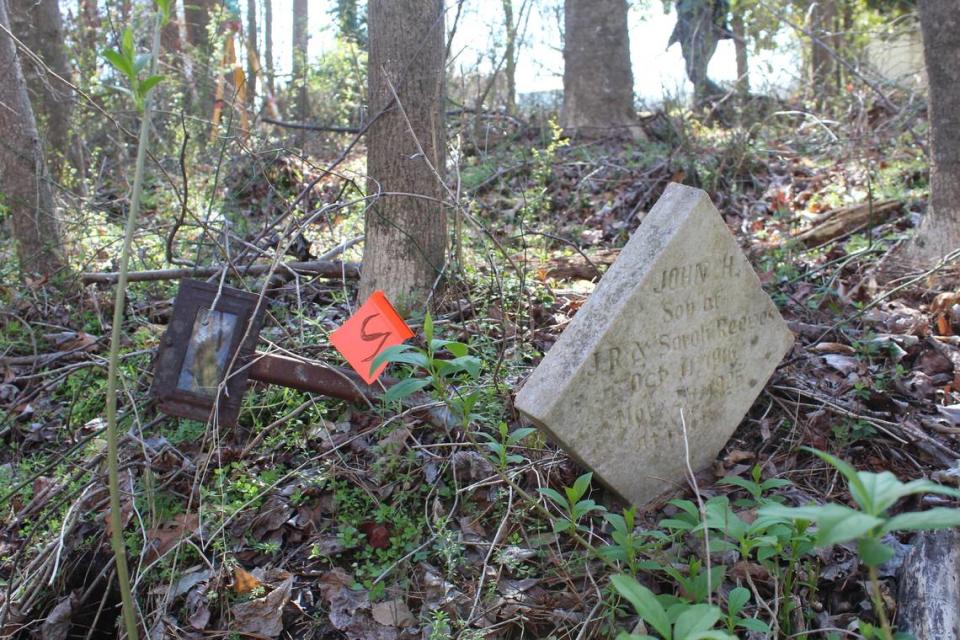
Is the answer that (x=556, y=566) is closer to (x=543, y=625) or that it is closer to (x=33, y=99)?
(x=543, y=625)

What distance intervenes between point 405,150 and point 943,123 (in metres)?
2.84

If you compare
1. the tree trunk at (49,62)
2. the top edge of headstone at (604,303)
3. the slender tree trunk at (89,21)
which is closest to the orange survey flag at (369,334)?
the top edge of headstone at (604,303)

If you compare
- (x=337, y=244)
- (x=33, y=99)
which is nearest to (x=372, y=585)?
(x=337, y=244)

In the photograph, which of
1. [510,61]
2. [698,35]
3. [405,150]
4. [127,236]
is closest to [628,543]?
[127,236]

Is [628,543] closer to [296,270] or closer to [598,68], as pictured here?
[296,270]

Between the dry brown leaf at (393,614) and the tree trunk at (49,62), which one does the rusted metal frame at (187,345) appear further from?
the tree trunk at (49,62)

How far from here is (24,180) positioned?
4.99m

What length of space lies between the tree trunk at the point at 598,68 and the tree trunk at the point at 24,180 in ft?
16.6

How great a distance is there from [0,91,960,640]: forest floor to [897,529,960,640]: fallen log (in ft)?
0.23

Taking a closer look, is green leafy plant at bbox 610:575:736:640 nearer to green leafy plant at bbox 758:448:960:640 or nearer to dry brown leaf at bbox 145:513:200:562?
green leafy plant at bbox 758:448:960:640

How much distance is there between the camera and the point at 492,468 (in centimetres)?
306

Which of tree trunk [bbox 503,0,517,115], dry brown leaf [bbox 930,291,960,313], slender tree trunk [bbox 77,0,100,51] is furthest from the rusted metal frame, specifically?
slender tree trunk [bbox 77,0,100,51]

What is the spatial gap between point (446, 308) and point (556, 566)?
169 cm

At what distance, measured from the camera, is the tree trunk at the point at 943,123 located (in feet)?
14.4
